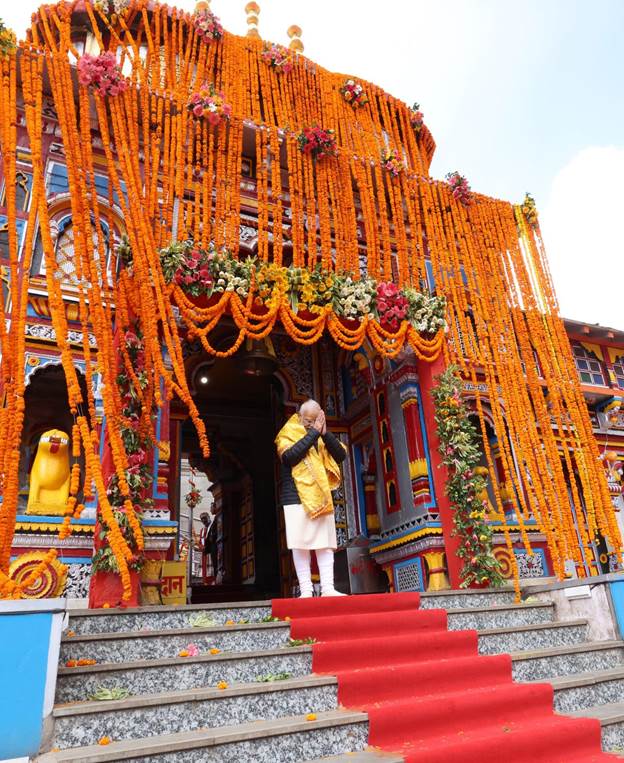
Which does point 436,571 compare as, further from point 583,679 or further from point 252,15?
point 252,15

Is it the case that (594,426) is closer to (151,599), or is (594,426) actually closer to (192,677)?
(151,599)

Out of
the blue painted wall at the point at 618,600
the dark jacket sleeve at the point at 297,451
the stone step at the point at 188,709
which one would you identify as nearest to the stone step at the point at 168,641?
the stone step at the point at 188,709

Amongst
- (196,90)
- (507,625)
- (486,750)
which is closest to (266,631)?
(486,750)

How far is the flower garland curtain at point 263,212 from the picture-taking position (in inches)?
220

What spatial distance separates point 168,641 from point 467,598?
2998 mm

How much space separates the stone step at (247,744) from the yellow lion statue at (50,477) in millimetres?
3931

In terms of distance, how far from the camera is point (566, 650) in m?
4.42

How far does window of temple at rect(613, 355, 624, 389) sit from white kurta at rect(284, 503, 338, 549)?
9673 mm

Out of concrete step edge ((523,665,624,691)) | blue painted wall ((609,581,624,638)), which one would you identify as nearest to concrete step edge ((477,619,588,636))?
blue painted wall ((609,581,624,638))

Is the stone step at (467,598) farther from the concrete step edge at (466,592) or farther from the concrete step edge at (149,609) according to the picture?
the concrete step edge at (149,609)

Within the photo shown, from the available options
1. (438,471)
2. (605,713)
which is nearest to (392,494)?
(438,471)

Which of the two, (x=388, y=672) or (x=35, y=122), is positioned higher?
(x=35, y=122)

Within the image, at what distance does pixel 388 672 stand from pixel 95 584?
276 centimetres

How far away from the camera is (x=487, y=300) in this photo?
8023 mm
